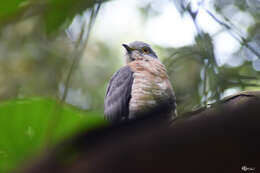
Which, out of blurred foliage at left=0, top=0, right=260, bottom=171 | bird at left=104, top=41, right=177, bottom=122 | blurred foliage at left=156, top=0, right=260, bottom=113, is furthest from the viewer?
bird at left=104, top=41, right=177, bottom=122

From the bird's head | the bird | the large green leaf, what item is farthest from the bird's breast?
the large green leaf

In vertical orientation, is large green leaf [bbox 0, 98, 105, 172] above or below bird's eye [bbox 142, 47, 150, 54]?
below

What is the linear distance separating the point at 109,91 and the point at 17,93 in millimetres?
1630

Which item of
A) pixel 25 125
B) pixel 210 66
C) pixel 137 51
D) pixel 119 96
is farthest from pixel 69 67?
pixel 137 51

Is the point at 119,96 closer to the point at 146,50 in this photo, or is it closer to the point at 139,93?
the point at 139,93

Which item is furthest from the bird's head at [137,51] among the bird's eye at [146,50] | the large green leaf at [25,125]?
the large green leaf at [25,125]

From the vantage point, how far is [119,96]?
265 centimetres

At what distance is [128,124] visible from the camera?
47 cm

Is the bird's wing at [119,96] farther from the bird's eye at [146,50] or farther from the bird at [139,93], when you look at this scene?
the bird's eye at [146,50]

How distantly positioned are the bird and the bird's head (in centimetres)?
32

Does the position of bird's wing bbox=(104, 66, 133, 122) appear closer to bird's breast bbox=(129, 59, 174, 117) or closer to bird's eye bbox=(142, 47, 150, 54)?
bird's breast bbox=(129, 59, 174, 117)

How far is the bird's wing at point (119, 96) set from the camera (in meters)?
2.56

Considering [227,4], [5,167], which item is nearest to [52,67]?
[227,4]

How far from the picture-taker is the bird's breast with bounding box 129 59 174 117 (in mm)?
2471
